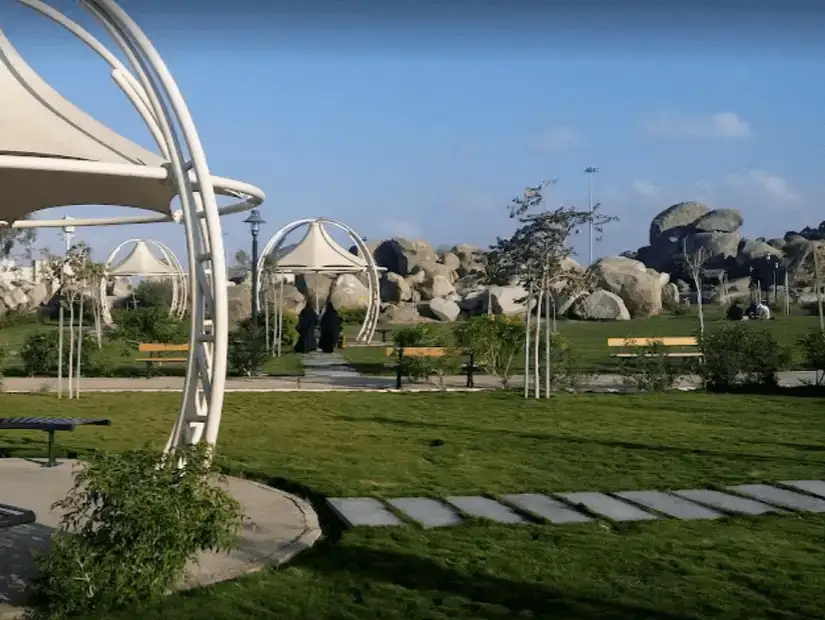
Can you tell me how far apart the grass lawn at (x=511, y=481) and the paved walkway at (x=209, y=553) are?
0.20m

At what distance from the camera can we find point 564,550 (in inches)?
221

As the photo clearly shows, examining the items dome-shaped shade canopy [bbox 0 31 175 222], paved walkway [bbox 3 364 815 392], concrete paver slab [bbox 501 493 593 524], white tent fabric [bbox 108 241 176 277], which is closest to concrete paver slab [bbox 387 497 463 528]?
concrete paver slab [bbox 501 493 593 524]

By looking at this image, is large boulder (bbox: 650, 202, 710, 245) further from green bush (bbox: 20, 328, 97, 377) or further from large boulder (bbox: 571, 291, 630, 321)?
green bush (bbox: 20, 328, 97, 377)

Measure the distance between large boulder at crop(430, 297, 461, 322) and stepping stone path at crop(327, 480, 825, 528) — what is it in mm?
35576

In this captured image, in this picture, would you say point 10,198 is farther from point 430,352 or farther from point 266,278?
point 266,278

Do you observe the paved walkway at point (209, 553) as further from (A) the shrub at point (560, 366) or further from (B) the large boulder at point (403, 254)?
(B) the large boulder at point (403, 254)

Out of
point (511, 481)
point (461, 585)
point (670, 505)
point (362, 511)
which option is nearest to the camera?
point (461, 585)

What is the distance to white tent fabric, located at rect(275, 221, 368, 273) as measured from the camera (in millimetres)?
30078

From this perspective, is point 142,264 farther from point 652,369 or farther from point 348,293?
point 652,369

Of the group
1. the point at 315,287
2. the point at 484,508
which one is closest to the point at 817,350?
the point at 484,508

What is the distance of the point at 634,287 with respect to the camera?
A: 43.0 meters

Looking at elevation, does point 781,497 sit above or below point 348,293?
below

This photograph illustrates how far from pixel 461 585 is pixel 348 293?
39227mm

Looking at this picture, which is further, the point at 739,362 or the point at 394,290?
the point at 394,290
